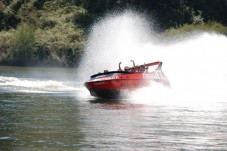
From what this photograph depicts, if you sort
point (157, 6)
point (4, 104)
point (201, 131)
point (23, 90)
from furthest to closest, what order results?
point (157, 6)
point (23, 90)
point (4, 104)
point (201, 131)

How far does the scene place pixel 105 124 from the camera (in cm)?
3322

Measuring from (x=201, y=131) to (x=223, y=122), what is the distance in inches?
159

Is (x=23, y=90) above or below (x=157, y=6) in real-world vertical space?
below

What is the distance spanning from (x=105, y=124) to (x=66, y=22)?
8512cm

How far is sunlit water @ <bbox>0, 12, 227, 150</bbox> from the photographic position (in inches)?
1114

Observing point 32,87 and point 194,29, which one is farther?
point 194,29

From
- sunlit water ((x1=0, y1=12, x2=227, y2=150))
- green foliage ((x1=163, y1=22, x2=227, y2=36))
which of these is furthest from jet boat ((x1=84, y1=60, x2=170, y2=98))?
green foliage ((x1=163, y1=22, x2=227, y2=36))

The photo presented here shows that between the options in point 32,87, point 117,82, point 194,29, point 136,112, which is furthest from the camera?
point 194,29

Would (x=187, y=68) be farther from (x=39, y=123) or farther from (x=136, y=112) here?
(x=39, y=123)

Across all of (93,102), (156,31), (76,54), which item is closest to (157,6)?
(156,31)

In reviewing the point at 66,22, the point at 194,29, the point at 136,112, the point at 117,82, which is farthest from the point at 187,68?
the point at 66,22

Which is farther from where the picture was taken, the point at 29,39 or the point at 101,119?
the point at 29,39

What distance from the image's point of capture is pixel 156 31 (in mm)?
116125

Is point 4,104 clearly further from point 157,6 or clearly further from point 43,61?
point 157,6
